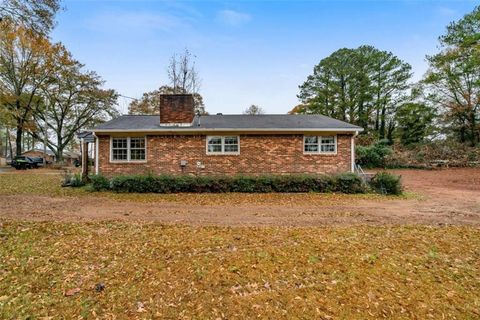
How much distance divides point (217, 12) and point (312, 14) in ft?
17.3

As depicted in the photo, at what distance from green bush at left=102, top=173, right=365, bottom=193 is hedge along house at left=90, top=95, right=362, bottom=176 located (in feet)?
5.48

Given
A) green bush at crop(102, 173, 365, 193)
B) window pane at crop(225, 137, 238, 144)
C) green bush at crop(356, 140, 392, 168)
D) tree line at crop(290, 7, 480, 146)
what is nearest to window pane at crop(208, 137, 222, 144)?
window pane at crop(225, 137, 238, 144)

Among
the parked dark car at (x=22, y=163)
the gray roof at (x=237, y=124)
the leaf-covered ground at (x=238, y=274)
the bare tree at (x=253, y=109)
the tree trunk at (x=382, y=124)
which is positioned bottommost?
the leaf-covered ground at (x=238, y=274)

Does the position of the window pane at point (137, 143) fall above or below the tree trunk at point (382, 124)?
below

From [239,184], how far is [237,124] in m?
3.88

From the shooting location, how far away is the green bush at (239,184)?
11.4m

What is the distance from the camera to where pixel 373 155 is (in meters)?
25.8

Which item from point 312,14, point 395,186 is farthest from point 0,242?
point 312,14

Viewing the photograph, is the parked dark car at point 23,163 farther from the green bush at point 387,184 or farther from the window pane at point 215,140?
the green bush at point 387,184

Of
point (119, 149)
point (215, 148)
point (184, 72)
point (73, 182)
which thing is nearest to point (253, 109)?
point (184, 72)

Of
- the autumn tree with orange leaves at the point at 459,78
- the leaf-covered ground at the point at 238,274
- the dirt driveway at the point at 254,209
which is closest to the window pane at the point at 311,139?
the dirt driveway at the point at 254,209

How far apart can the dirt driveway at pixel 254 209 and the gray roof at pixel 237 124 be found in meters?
3.92

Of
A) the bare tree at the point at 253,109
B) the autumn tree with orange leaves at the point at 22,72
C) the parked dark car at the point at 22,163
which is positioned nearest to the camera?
the autumn tree with orange leaves at the point at 22,72

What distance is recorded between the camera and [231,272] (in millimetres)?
3830
